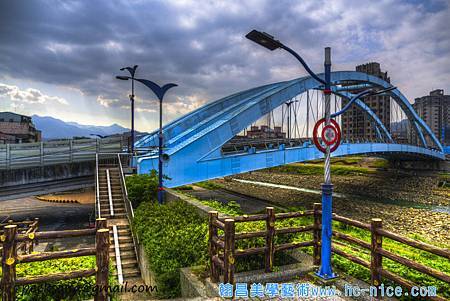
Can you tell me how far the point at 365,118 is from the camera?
72.5 m

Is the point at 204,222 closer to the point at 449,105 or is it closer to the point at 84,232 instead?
the point at 84,232

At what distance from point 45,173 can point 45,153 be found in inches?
48.4

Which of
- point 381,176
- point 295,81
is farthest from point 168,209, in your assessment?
point 381,176

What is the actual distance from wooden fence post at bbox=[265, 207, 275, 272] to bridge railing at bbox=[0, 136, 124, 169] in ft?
55.3

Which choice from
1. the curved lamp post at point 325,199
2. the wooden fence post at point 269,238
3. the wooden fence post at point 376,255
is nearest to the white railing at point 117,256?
the wooden fence post at point 269,238

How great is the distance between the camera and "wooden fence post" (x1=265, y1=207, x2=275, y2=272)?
226 inches

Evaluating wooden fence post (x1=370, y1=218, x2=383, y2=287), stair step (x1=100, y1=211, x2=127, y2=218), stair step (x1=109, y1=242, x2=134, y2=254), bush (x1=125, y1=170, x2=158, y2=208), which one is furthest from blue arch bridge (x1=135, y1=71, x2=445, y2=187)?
wooden fence post (x1=370, y1=218, x2=383, y2=287)

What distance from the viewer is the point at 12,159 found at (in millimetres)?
17250

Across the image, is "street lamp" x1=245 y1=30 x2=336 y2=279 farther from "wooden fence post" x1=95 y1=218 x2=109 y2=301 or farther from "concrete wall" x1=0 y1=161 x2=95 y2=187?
"concrete wall" x1=0 y1=161 x2=95 y2=187

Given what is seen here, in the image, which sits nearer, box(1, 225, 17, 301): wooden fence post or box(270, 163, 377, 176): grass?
box(1, 225, 17, 301): wooden fence post

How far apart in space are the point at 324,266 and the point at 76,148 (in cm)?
1903

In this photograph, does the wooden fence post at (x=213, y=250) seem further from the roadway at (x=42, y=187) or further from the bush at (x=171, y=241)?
the roadway at (x=42, y=187)

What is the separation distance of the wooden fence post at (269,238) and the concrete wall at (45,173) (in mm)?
16813

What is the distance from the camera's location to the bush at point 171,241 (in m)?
6.81
